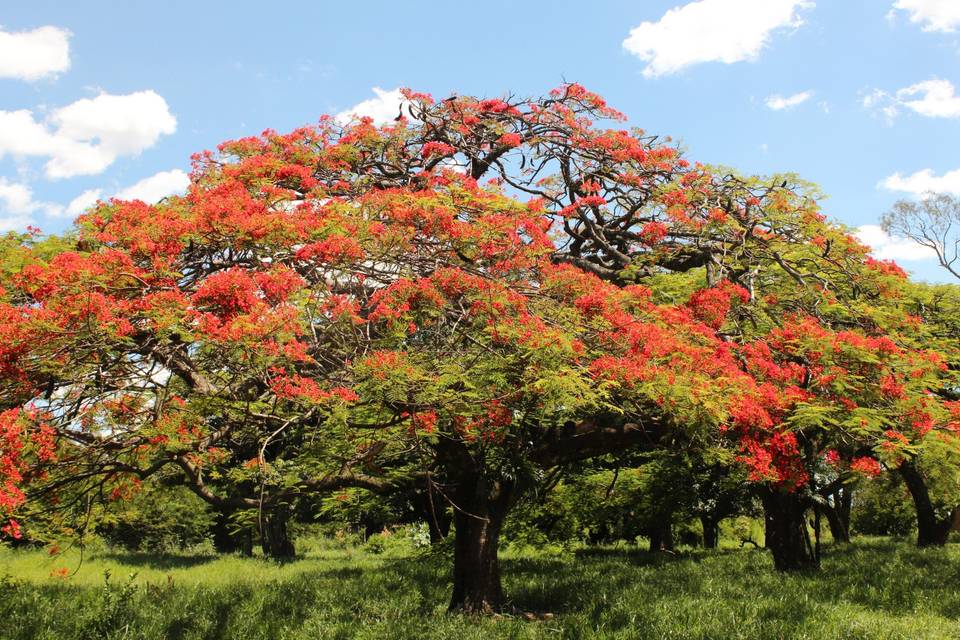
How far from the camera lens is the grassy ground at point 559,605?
27.5 ft

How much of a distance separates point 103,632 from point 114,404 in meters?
3.19

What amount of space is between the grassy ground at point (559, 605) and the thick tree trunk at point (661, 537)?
411cm

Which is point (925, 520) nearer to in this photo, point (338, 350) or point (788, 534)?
point (788, 534)

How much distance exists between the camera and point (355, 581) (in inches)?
548

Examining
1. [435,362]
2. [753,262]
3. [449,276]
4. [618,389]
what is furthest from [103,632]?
[753,262]

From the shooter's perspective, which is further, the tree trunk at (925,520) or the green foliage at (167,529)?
the green foliage at (167,529)

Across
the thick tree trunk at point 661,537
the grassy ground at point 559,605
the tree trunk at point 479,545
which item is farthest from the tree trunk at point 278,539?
the tree trunk at point 479,545

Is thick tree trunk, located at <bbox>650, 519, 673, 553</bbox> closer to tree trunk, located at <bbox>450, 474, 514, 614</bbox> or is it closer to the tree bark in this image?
the tree bark

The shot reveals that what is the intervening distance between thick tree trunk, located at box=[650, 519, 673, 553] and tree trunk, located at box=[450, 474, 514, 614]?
31.1 feet

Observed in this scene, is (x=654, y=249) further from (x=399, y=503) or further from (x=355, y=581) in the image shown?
(x=399, y=503)

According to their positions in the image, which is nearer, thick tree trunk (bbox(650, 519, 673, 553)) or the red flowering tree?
the red flowering tree

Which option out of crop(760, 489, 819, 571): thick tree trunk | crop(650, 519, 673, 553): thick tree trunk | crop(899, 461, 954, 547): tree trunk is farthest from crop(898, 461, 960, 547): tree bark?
crop(760, 489, 819, 571): thick tree trunk

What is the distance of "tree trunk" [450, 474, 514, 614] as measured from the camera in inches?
409

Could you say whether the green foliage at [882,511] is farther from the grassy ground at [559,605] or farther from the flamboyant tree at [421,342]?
the flamboyant tree at [421,342]
